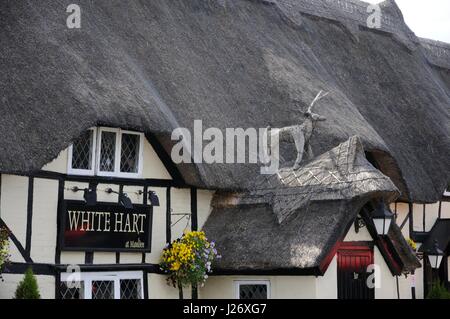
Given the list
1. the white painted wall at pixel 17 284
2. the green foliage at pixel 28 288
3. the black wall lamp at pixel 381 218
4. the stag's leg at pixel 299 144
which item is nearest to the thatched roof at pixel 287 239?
the black wall lamp at pixel 381 218

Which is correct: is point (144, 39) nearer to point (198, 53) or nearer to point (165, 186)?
point (198, 53)

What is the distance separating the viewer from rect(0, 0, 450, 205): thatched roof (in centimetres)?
1454

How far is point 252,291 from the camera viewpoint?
16.6 meters

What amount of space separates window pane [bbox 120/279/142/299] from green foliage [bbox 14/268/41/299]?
8.23 feet

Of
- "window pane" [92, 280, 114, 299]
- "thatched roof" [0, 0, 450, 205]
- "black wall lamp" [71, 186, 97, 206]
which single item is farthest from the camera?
"window pane" [92, 280, 114, 299]

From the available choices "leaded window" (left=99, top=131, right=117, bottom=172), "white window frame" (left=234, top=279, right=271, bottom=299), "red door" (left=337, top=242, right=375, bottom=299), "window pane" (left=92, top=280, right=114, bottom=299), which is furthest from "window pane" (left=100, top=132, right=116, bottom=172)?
"red door" (left=337, top=242, right=375, bottom=299)

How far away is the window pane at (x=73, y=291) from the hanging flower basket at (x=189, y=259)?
1651 millimetres

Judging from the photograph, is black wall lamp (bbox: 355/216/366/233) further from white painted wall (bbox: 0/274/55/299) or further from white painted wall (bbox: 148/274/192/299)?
white painted wall (bbox: 0/274/55/299)

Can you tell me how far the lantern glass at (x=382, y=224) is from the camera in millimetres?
15938

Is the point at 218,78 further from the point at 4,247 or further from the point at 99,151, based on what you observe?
the point at 4,247

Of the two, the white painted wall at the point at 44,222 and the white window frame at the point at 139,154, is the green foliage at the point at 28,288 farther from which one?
the white window frame at the point at 139,154

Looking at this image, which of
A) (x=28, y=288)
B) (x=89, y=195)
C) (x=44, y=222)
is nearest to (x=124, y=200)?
(x=89, y=195)
